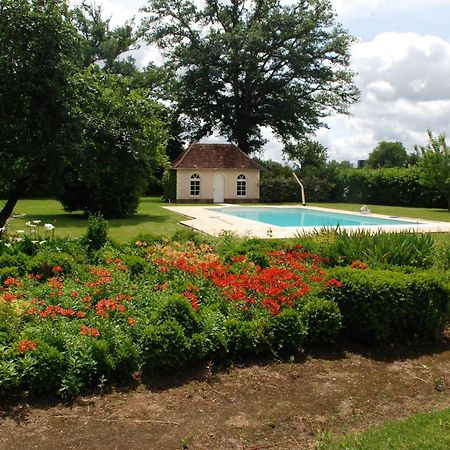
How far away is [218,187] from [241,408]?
31.4 meters

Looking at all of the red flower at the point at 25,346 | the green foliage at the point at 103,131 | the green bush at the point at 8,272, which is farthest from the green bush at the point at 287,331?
the green foliage at the point at 103,131

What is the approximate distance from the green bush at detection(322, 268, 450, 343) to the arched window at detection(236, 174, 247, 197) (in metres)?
29.9

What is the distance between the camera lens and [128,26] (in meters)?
40.7

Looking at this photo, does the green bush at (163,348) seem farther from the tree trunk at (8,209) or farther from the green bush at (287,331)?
the tree trunk at (8,209)

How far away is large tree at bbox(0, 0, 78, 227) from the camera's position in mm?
9789

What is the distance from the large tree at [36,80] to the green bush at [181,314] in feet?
20.2

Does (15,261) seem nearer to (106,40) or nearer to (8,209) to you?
(8,209)

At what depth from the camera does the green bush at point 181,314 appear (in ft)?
15.2

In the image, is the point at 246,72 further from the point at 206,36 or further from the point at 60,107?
the point at 60,107

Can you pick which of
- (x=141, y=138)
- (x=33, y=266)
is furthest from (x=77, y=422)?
(x=141, y=138)

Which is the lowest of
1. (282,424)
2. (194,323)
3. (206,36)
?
(282,424)

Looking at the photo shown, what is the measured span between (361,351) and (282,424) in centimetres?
190

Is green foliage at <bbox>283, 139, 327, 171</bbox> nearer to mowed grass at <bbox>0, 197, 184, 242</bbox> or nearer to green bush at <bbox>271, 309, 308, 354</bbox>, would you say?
mowed grass at <bbox>0, 197, 184, 242</bbox>

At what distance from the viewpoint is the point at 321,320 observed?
5164mm
